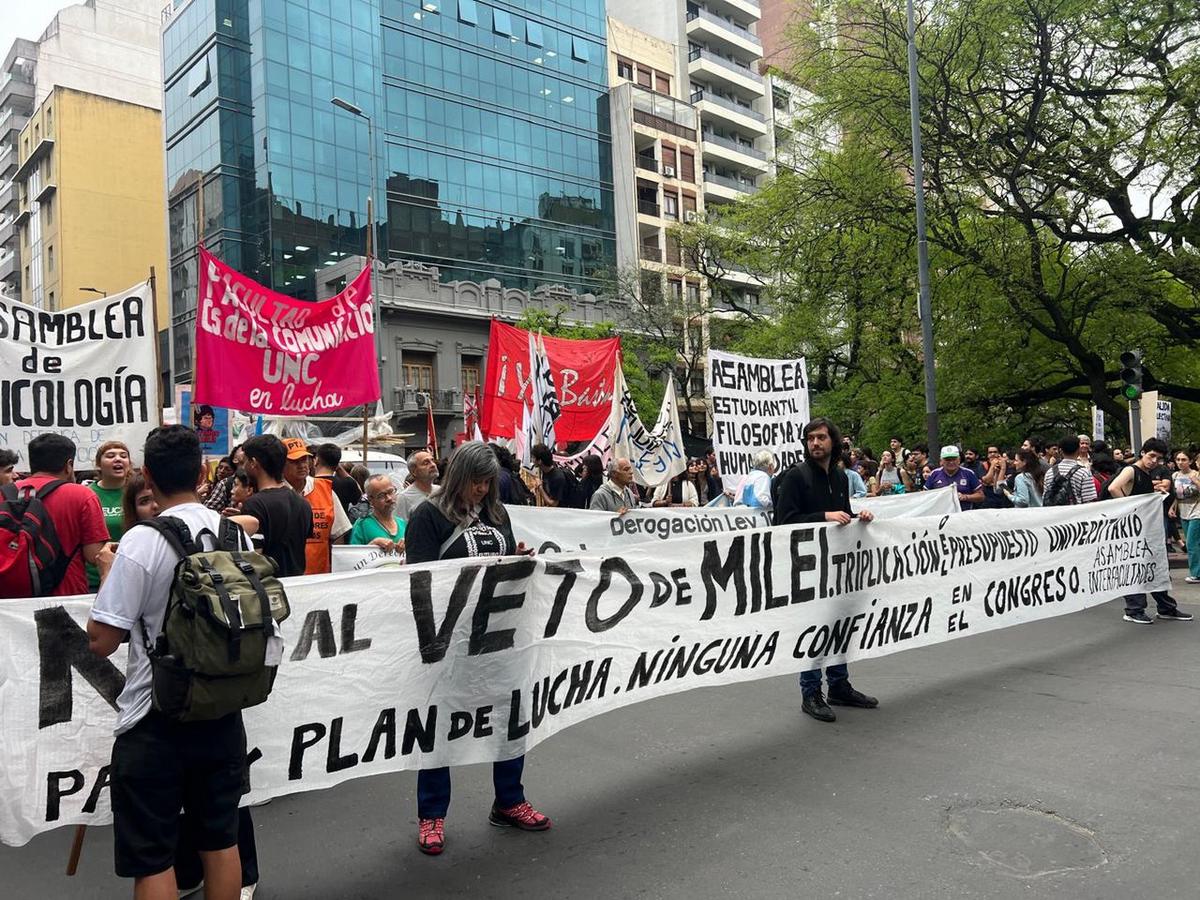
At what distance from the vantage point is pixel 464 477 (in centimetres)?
409

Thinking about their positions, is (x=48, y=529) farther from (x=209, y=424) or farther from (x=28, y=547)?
(x=209, y=424)

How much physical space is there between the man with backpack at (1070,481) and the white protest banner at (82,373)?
8278 mm

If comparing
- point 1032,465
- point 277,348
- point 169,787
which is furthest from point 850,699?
point 1032,465

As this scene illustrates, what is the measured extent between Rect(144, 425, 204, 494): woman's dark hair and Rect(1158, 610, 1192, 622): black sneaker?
8.48 meters

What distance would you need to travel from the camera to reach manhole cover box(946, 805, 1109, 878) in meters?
3.60

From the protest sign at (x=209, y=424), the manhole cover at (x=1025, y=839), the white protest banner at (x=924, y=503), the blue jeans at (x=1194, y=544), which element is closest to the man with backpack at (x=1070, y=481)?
the white protest banner at (x=924, y=503)

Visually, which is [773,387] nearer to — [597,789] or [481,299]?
[597,789]

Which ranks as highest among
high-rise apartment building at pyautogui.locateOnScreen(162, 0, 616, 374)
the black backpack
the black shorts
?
high-rise apartment building at pyautogui.locateOnScreen(162, 0, 616, 374)

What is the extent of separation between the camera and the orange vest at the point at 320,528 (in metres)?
6.23

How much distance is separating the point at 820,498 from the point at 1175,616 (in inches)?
186

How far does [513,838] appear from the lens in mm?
4031

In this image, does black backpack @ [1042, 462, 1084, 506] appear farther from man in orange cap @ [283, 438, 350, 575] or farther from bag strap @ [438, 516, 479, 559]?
bag strap @ [438, 516, 479, 559]

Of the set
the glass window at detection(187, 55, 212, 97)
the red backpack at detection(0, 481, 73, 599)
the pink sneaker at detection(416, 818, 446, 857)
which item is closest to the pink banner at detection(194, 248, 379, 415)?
the red backpack at detection(0, 481, 73, 599)

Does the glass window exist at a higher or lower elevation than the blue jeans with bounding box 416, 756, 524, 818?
higher
